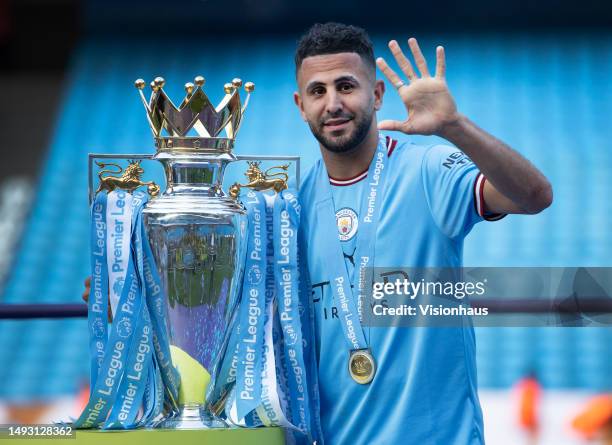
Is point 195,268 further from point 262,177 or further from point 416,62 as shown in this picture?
→ point 416,62

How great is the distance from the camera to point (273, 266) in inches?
66.7

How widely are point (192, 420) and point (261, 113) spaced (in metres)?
5.79

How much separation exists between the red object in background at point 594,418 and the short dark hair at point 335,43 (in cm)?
324

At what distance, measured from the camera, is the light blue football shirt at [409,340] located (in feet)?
5.34

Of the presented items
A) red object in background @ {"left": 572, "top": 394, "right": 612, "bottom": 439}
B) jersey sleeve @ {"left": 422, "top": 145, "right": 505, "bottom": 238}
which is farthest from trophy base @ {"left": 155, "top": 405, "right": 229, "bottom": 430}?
red object in background @ {"left": 572, "top": 394, "right": 612, "bottom": 439}

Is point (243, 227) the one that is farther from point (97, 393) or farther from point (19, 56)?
point (19, 56)

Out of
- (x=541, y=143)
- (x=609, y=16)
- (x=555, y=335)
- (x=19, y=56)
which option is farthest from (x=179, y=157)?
(x=19, y=56)

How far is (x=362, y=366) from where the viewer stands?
1645 mm

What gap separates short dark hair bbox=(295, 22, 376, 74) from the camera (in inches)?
67.6

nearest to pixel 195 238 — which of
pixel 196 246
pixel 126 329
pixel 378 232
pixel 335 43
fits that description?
pixel 196 246

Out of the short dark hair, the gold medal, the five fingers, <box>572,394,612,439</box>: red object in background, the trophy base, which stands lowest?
<box>572,394,612,439</box>: red object in background

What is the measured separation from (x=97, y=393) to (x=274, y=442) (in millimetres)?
272

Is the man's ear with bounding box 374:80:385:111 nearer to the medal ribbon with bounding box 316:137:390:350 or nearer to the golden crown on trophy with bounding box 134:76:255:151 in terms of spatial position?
the medal ribbon with bounding box 316:137:390:350

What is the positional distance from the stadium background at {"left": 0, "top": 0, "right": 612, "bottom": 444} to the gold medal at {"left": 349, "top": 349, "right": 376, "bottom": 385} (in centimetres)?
415
